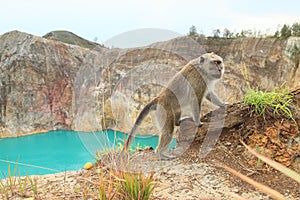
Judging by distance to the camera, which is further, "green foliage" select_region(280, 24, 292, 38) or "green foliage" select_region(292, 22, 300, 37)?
"green foliage" select_region(292, 22, 300, 37)

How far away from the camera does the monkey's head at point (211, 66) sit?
236 cm

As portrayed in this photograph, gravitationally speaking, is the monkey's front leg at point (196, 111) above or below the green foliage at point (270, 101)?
below

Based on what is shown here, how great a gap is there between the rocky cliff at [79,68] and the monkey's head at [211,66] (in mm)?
5125

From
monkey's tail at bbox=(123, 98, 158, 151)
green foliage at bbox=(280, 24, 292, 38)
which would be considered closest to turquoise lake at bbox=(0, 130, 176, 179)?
monkey's tail at bbox=(123, 98, 158, 151)

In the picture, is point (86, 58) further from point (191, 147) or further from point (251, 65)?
point (191, 147)

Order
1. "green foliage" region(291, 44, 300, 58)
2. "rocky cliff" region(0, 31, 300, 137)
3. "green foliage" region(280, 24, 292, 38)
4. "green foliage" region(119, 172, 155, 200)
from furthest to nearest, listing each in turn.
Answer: "green foliage" region(280, 24, 292, 38) < "rocky cliff" region(0, 31, 300, 137) < "green foliage" region(291, 44, 300, 58) < "green foliage" region(119, 172, 155, 200)

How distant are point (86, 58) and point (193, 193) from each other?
9.78 m

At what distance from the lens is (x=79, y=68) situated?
1096 cm

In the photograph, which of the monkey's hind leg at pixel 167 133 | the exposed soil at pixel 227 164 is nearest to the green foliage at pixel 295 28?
the exposed soil at pixel 227 164

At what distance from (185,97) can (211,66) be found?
0.35 m

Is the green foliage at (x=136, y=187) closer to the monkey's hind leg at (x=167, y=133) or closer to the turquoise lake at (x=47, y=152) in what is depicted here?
the monkey's hind leg at (x=167, y=133)

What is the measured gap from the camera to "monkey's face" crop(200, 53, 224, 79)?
7.73ft

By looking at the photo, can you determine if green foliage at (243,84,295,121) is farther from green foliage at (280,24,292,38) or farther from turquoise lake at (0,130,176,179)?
green foliage at (280,24,292,38)

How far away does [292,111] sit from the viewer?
2.24 meters
